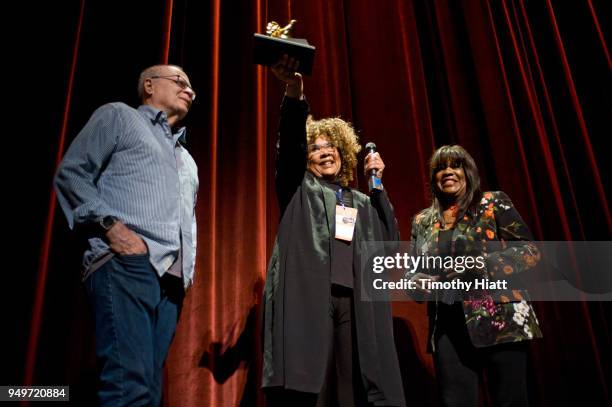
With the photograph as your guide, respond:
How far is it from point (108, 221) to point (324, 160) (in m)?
0.95

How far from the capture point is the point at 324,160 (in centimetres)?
193

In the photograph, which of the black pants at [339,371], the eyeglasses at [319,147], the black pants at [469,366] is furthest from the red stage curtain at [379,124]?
the black pants at [469,366]

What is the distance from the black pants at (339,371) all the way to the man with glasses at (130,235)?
1.41 feet

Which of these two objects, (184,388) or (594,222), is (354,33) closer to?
(594,222)

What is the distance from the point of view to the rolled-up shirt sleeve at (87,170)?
1.22m

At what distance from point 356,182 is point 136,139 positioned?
138cm

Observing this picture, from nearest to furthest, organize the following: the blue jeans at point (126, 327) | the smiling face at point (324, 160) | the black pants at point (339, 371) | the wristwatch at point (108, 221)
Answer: the blue jeans at point (126, 327), the wristwatch at point (108, 221), the black pants at point (339, 371), the smiling face at point (324, 160)

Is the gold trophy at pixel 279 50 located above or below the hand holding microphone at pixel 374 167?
above

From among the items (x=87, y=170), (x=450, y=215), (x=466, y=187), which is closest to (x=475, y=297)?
(x=450, y=215)

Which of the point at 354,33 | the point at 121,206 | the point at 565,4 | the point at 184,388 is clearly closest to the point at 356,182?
the point at 354,33

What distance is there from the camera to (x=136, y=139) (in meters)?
1.40

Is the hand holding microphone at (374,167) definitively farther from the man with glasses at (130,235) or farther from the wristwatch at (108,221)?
the wristwatch at (108,221)

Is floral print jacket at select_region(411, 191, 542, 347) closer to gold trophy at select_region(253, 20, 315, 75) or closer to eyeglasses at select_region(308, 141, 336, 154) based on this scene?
eyeglasses at select_region(308, 141, 336, 154)

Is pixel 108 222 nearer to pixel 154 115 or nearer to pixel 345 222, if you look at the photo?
pixel 154 115
